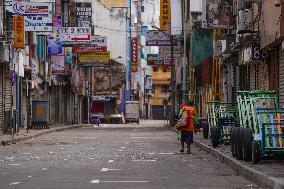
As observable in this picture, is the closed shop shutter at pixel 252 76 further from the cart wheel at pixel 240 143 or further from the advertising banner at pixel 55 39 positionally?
the advertising banner at pixel 55 39

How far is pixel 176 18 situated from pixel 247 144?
56.3m

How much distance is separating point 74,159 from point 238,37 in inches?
574

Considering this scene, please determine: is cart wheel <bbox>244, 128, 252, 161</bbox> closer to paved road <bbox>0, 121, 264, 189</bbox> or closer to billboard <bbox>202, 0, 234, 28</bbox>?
paved road <bbox>0, 121, 264, 189</bbox>

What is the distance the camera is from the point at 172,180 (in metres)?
17.3

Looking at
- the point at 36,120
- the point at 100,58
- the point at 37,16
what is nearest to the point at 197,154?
the point at 37,16

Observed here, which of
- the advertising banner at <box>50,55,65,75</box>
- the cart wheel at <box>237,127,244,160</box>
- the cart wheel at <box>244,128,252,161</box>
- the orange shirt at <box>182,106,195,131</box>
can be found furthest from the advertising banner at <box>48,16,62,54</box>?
the cart wheel at <box>244,128,252,161</box>

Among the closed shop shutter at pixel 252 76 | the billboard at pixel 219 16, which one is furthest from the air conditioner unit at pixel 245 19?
the billboard at pixel 219 16

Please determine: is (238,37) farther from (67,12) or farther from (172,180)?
(67,12)

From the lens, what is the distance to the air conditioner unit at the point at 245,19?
3489 centimetres

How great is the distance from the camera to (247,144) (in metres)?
19.8

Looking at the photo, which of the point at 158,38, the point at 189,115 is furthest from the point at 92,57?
the point at 189,115

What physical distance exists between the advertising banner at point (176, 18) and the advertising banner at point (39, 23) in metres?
31.0

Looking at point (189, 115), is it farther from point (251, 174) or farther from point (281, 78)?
point (251, 174)

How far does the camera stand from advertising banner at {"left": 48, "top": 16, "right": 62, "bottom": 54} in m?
57.0
